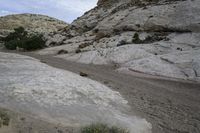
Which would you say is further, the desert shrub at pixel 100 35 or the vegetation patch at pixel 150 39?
the desert shrub at pixel 100 35

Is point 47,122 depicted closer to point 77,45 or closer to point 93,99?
point 93,99

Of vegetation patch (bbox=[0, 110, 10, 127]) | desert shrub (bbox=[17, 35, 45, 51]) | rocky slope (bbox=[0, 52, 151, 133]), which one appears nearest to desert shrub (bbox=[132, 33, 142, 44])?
desert shrub (bbox=[17, 35, 45, 51])

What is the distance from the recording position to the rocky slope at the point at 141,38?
1128 inches

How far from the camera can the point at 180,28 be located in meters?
38.9

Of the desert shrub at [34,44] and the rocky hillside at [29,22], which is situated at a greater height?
the rocky hillside at [29,22]

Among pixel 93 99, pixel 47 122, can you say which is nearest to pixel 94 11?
pixel 93 99

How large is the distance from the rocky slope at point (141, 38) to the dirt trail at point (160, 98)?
2.03 meters

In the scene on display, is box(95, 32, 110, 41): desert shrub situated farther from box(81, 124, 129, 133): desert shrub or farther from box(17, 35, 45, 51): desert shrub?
box(81, 124, 129, 133): desert shrub

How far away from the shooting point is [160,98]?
19844mm

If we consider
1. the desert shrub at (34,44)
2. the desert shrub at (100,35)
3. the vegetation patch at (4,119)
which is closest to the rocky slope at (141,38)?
the desert shrub at (100,35)

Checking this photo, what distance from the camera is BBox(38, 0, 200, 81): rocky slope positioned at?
28.6 m

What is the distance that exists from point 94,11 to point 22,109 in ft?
154

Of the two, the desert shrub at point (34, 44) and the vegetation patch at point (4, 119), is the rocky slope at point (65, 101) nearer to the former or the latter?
the vegetation patch at point (4, 119)

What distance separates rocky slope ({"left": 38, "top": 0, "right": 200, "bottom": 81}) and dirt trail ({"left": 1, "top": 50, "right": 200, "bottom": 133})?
6.66ft
